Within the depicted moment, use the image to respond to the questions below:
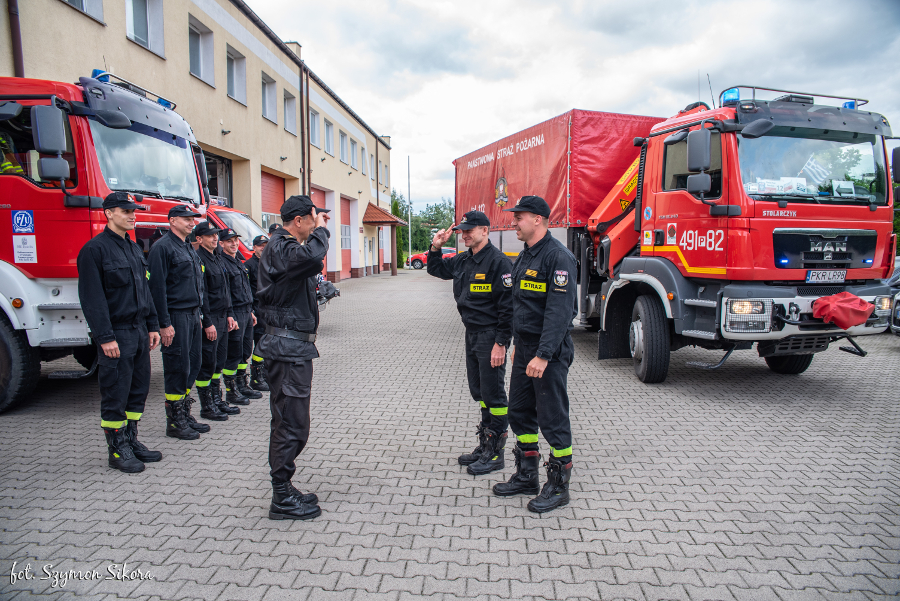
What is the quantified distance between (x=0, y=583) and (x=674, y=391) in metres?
6.15

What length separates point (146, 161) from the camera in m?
5.98

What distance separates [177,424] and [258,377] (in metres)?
1.82

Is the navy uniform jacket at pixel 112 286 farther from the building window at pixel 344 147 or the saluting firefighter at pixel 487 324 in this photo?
the building window at pixel 344 147

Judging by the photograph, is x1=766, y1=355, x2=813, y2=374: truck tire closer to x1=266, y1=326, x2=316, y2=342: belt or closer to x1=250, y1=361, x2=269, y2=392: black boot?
x1=266, y1=326, x2=316, y2=342: belt

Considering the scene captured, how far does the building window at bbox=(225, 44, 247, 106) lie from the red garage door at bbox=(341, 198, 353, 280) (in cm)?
1099

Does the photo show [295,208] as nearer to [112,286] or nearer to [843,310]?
[112,286]

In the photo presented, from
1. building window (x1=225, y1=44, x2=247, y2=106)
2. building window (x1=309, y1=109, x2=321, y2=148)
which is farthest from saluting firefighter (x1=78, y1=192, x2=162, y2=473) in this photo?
building window (x1=309, y1=109, x2=321, y2=148)

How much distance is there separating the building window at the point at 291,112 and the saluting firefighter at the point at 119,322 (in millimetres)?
16030

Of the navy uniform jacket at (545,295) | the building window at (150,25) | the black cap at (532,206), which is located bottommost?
the navy uniform jacket at (545,295)

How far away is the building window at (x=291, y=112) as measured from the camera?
18.9 metres

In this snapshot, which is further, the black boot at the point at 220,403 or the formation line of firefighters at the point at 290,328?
the black boot at the point at 220,403

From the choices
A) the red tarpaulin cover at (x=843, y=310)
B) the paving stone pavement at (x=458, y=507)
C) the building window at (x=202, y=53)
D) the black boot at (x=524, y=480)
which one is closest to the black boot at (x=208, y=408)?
the paving stone pavement at (x=458, y=507)

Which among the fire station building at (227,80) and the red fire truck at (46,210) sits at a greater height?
the fire station building at (227,80)

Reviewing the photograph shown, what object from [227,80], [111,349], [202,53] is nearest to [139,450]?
[111,349]
